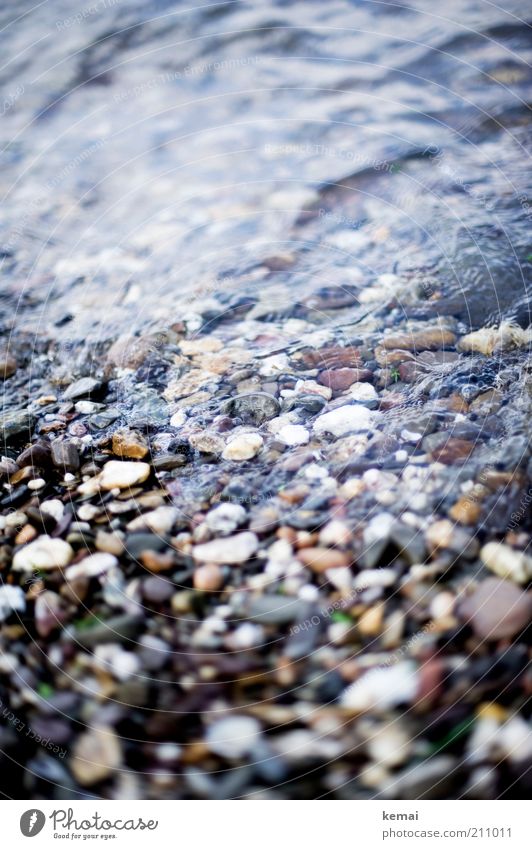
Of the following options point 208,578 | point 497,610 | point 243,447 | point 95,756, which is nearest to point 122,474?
point 243,447

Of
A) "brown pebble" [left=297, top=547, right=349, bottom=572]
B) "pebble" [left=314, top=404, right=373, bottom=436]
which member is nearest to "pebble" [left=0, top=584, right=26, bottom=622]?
"brown pebble" [left=297, top=547, right=349, bottom=572]

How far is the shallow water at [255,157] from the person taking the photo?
2.70 meters

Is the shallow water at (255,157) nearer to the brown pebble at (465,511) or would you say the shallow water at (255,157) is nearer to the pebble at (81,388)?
the pebble at (81,388)

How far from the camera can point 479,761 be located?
142cm

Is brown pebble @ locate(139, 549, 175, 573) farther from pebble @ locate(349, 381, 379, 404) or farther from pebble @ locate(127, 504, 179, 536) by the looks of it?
pebble @ locate(349, 381, 379, 404)

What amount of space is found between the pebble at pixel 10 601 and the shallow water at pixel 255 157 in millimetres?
1197

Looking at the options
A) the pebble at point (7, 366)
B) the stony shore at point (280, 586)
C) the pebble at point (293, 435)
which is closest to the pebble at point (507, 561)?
the stony shore at point (280, 586)

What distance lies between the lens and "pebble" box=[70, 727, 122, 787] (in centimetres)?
149

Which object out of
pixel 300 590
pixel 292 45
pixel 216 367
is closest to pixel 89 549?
pixel 300 590

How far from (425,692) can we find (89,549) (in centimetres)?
100

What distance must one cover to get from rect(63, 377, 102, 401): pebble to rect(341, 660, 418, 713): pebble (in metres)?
1.46

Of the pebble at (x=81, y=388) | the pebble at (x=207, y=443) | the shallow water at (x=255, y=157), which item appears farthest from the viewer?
the shallow water at (x=255, y=157)
